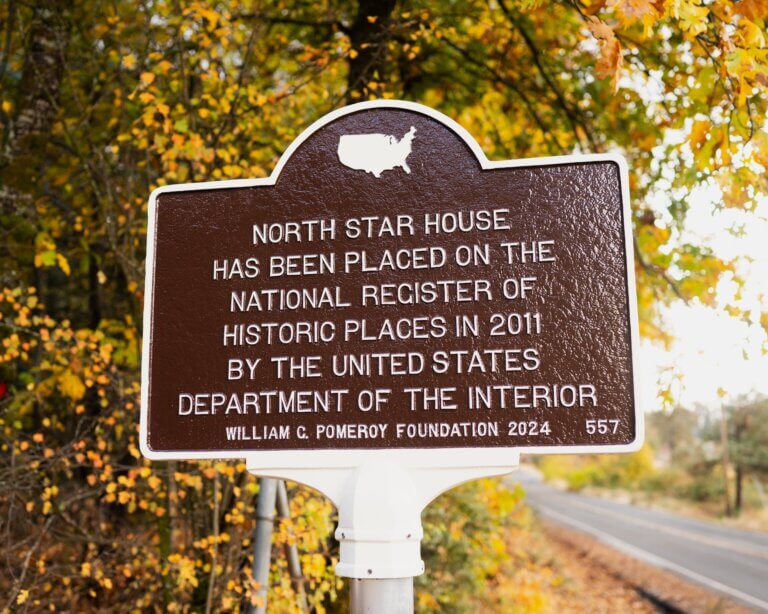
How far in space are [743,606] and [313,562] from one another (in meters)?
9.83

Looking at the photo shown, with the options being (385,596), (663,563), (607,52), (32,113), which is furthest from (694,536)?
(385,596)

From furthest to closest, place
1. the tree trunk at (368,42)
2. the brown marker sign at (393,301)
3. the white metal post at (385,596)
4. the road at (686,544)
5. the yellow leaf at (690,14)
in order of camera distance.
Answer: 1. the road at (686,544)
2. the tree trunk at (368,42)
3. the yellow leaf at (690,14)
4. the brown marker sign at (393,301)
5. the white metal post at (385,596)

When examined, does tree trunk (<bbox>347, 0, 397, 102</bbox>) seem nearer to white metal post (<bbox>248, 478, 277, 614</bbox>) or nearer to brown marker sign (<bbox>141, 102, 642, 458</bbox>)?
brown marker sign (<bbox>141, 102, 642, 458</bbox>)

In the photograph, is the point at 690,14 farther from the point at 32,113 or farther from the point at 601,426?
the point at 32,113

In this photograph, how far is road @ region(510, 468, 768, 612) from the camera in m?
14.0

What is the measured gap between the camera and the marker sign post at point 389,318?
2.54m

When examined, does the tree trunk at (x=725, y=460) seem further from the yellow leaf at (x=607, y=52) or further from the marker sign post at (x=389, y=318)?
the marker sign post at (x=389, y=318)

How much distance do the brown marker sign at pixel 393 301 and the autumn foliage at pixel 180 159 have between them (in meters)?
0.93

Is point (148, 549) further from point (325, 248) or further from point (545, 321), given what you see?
point (545, 321)

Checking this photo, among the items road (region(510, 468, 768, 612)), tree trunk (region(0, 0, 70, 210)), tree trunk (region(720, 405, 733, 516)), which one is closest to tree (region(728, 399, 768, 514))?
tree trunk (region(720, 405, 733, 516))

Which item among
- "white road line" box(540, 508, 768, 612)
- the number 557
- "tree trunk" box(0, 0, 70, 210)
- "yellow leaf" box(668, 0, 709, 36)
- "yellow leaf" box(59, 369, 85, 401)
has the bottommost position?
"white road line" box(540, 508, 768, 612)

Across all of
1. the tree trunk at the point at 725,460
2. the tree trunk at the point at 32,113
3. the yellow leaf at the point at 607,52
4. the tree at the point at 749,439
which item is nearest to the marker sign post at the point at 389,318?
the yellow leaf at the point at 607,52

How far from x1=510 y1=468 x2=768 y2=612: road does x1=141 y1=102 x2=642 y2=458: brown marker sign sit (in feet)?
37.7

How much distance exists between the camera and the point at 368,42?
5.53m
